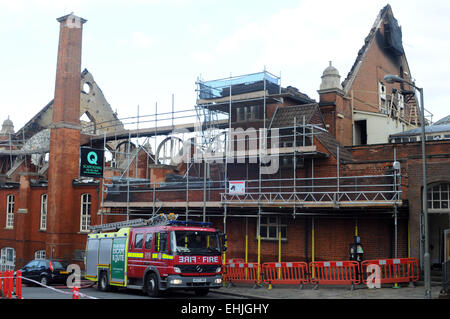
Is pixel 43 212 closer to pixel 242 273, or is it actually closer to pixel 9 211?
pixel 9 211

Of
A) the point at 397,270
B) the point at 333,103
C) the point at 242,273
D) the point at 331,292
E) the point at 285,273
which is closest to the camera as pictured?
the point at 331,292

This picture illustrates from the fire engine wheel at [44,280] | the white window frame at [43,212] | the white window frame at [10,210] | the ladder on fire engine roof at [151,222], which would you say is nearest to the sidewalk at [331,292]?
the ladder on fire engine roof at [151,222]

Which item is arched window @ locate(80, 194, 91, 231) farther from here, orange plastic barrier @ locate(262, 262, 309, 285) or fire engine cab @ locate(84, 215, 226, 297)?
orange plastic barrier @ locate(262, 262, 309, 285)

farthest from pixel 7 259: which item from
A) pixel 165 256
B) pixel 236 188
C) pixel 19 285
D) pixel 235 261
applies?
pixel 165 256

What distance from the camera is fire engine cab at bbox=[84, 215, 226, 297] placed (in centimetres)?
1814

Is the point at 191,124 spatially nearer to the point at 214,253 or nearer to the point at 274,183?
the point at 274,183

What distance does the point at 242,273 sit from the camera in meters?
22.5

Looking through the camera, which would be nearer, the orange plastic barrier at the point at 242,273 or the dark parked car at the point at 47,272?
the orange plastic barrier at the point at 242,273

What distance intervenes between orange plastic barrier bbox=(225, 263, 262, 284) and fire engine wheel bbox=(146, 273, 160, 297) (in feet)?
15.1

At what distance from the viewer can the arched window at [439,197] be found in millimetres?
20891

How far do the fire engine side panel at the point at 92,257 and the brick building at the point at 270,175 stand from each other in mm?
4638

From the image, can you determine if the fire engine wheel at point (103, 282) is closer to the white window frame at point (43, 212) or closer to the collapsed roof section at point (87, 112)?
the white window frame at point (43, 212)

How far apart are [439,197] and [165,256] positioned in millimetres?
11149

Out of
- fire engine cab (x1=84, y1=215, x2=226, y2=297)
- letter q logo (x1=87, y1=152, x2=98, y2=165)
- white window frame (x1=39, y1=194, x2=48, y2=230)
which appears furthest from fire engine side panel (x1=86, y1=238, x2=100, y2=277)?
white window frame (x1=39, y1=194, x2=48, y2=230)
